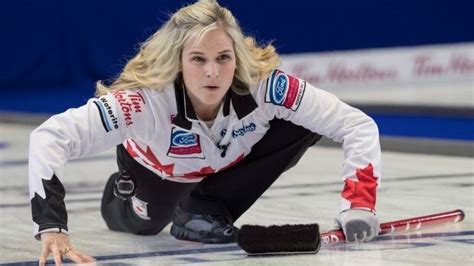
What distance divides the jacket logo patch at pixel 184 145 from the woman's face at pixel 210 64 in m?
0.14

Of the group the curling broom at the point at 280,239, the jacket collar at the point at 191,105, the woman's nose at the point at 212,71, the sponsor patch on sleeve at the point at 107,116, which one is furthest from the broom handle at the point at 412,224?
the sponsor patch on sleeve at the point at 107,116

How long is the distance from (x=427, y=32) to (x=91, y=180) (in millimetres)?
5271

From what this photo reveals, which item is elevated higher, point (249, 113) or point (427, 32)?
point (427, 32)

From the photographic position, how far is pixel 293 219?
3.98 metres

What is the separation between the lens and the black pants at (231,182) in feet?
11.7

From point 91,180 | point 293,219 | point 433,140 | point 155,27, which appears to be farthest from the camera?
point 155,27

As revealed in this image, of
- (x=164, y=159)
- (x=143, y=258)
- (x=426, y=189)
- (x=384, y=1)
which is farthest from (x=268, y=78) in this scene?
(x=384, y=1)

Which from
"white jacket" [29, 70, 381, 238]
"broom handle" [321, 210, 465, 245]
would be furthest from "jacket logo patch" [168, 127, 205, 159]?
"broom handle" [321, 210, 465, 245]

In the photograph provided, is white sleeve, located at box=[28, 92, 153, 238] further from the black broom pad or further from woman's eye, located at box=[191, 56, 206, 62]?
the black broom pad

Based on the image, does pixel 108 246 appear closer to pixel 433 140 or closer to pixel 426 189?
pixel 426 189

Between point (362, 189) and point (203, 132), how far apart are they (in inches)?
18.6

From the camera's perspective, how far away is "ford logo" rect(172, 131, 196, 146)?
11.1 ft

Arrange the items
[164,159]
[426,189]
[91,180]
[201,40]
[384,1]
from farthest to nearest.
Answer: [384,1] < [91,180] < [426,189] < [164,159] < [201,40]

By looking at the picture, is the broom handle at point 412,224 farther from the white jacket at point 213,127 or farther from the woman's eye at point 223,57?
the woman's eye at point 223,57
